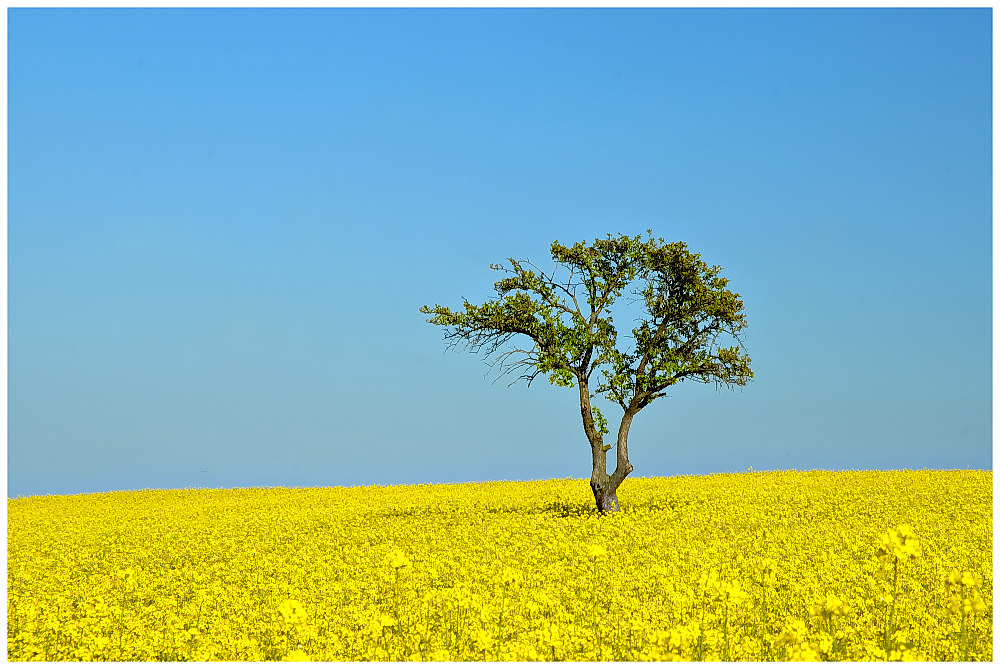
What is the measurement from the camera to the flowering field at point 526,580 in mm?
12117

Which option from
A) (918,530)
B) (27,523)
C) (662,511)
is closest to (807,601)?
(918,530)

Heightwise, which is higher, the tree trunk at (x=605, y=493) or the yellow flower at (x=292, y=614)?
the tree trunk at (x=605, y=493)

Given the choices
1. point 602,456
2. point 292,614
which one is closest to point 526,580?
point 292,614

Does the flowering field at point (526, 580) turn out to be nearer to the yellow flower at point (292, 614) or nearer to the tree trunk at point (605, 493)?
the yellow flower at point (292, 614)

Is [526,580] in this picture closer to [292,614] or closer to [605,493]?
[292,614]

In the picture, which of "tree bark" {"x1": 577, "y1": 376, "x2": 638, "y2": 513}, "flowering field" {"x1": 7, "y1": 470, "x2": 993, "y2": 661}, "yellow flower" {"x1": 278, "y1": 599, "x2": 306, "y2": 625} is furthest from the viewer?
"tree bark" {"x1": 577, "y1": 376, "x2": 638, "y2": 513}

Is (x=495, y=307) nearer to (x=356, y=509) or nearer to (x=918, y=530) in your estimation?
(x=356, y=509)

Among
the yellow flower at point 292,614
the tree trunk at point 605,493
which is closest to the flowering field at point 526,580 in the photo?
the yellow flower at point 292,614

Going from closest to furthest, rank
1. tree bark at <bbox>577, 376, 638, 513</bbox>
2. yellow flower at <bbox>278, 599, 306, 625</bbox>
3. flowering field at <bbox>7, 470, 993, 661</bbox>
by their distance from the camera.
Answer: yellow flower at <bbox>278, 599, 306, 625</bbox>
flowering field at <bbox>7, 470, 993, 661</bbox>
tree bark at <bbox>577, 376, 638, 513</bbox>

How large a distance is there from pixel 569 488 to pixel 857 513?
15.0 meters

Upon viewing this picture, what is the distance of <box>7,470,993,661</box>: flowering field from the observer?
12.1 m

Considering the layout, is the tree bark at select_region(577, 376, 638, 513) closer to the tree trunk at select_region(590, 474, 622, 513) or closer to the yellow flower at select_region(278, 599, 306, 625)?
the tree trunk at select_region(590, 474, 622, 513)

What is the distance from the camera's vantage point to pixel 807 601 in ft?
48.1

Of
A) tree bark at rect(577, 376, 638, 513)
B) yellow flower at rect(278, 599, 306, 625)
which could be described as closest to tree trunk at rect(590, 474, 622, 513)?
tree bark at rect(577, 376, 638, 513)
